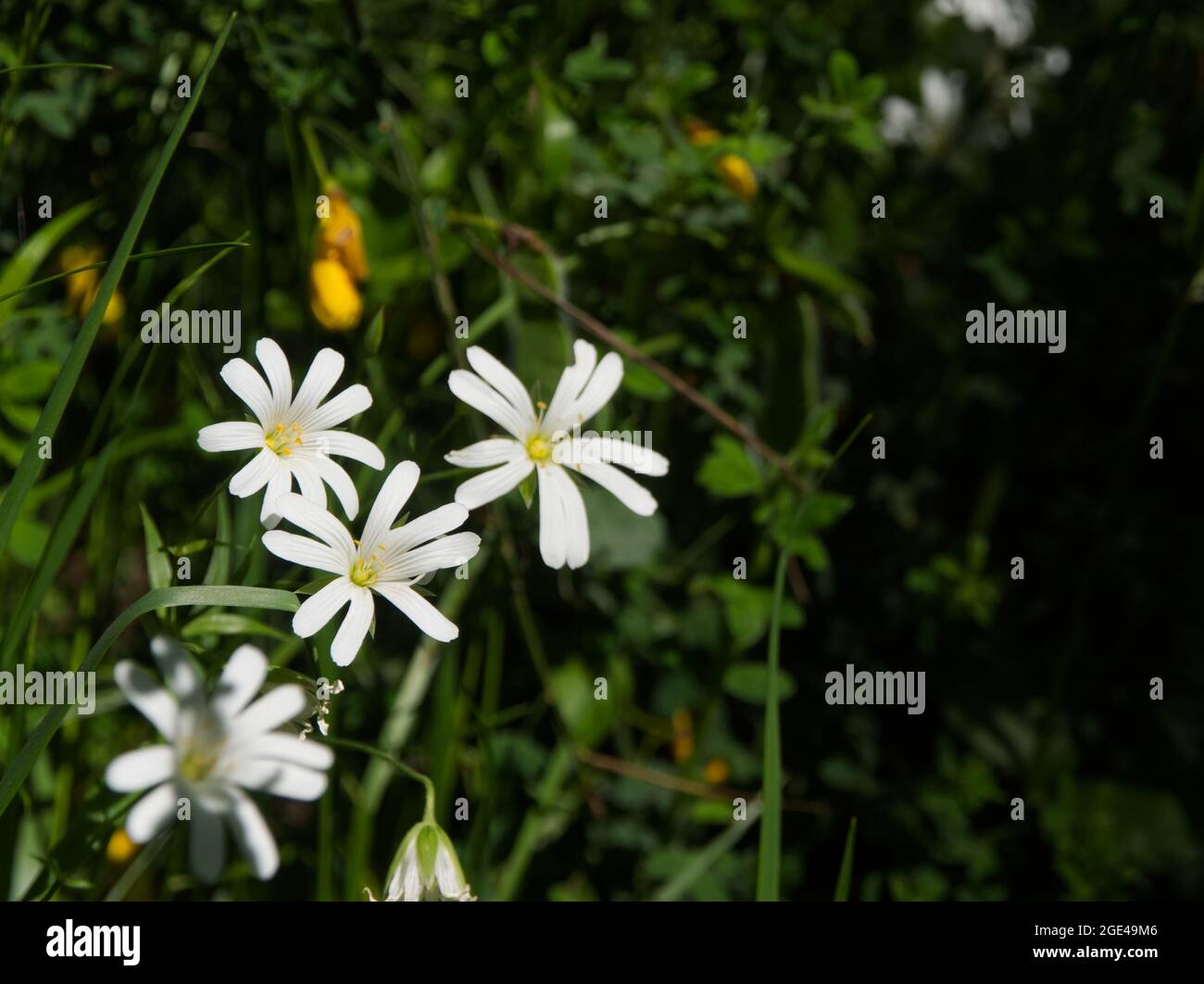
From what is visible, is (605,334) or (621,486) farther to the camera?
(605,334)

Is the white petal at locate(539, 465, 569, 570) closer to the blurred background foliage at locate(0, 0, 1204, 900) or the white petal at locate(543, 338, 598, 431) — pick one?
the white petal at locate(543, 338, 598, 431)

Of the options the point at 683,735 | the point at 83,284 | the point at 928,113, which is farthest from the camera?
the point at 928,113

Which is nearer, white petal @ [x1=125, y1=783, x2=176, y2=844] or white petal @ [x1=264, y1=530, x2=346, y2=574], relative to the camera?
white petal @ [x1=125, y1=783, x2=176, y2=844]

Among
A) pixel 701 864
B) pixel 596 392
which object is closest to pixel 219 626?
pixel 596 392

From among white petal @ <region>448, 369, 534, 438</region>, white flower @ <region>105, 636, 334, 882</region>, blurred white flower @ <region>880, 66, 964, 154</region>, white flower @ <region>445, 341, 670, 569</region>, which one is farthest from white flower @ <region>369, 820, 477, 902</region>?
blurred white flower @ <region>880, 66, 964, 154</region>

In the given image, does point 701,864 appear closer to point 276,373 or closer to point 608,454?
point 608,454

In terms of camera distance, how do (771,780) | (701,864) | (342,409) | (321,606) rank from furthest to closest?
(701,864) < (771,780) < (342,409) < (321,606)

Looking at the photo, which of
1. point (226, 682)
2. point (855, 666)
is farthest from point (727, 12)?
point (226, 682)
